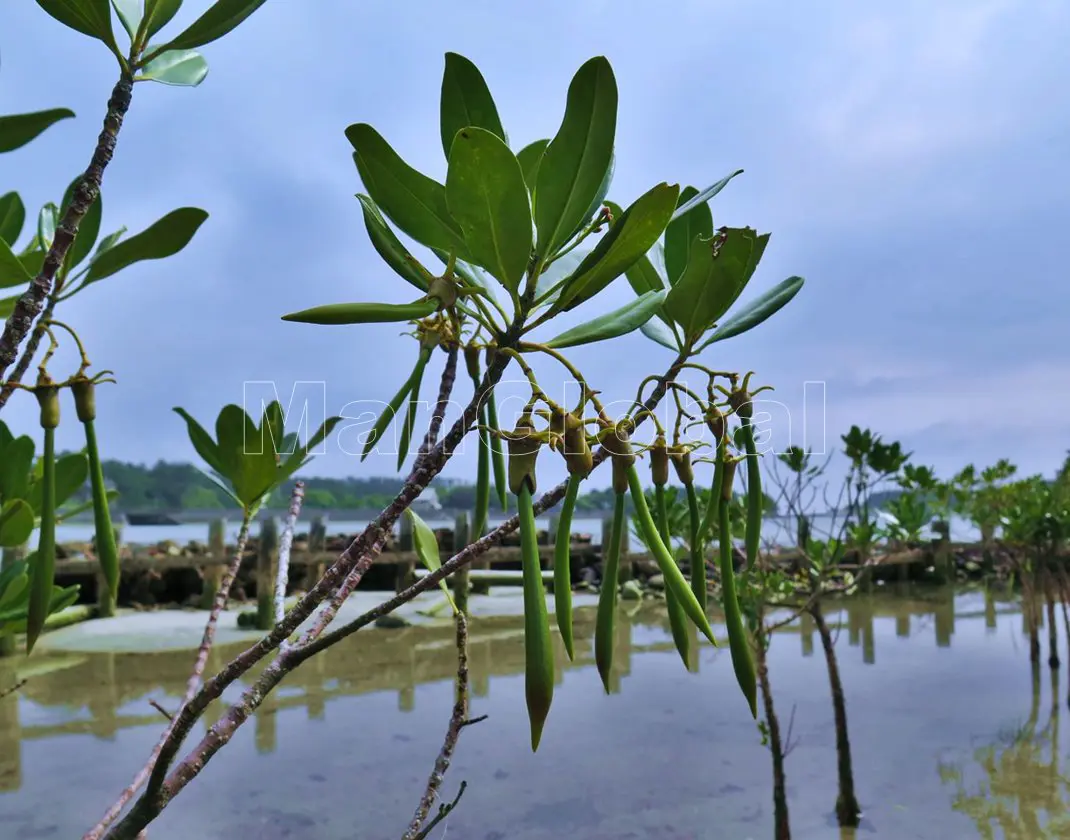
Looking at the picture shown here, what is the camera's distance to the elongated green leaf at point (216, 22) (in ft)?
2.18

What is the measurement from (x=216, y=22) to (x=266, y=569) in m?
8.85

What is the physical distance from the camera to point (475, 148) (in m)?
0.48

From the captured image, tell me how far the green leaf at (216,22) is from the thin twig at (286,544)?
490 mm

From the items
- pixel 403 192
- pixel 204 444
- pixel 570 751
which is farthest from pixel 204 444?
pixel 570 751

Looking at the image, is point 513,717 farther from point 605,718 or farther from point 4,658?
point 4,658

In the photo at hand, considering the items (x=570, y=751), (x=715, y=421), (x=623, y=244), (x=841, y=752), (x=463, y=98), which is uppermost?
(x=463, y=98)

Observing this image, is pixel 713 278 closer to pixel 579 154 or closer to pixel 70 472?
pixel 579 154

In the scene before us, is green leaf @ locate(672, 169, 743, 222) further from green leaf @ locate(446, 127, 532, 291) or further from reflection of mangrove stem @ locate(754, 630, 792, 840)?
reflection of mangrove stem @ locate(754, 630, 792, 840)

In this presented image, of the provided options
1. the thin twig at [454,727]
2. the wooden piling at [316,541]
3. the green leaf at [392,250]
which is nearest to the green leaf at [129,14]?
the green leaf at [392,250]

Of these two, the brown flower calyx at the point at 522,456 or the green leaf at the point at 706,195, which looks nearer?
the brown flower calyx at the point at 522,456

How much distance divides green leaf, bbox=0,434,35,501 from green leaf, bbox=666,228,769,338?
0.90 m

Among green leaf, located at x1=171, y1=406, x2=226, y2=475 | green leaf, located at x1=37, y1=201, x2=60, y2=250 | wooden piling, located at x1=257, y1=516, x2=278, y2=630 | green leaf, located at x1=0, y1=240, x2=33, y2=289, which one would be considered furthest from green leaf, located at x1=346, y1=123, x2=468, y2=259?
wooden piling, located at x1=257, y1=516, x2=278, y2=630

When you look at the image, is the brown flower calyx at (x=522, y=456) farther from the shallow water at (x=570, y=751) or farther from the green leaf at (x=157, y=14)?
the shallow water at (x=570, y=751)

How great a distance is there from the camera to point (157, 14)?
0.69 m
